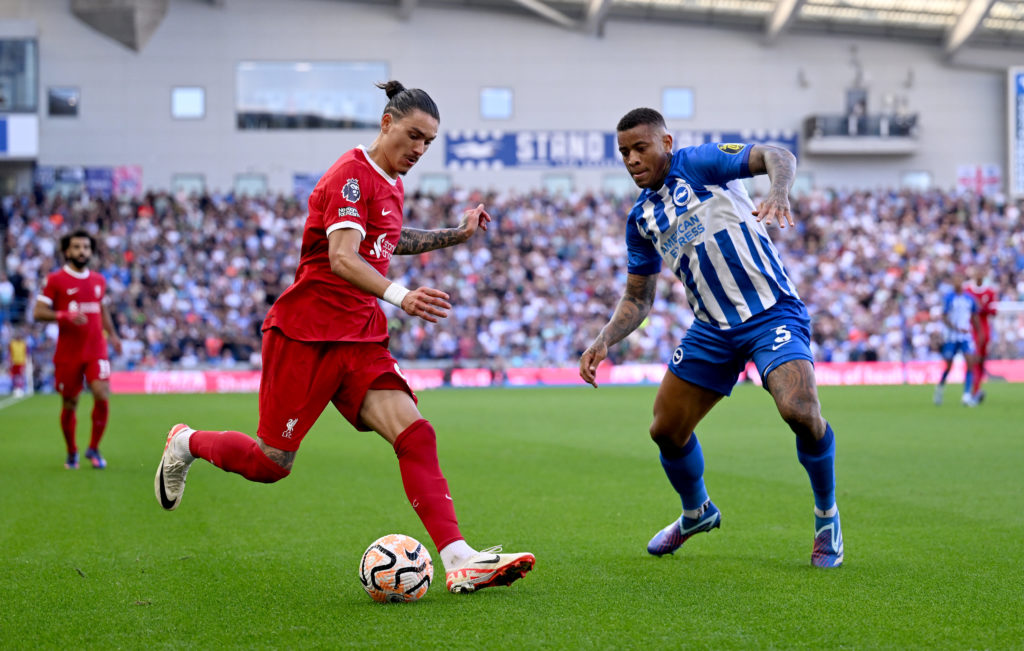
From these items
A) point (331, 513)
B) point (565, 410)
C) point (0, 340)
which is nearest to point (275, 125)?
point (0, 340)

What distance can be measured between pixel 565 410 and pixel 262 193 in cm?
2201

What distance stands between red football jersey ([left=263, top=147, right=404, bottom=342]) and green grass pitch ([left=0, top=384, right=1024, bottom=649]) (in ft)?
4.15

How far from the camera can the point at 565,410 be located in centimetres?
1995

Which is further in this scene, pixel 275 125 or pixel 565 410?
pixel 275 125

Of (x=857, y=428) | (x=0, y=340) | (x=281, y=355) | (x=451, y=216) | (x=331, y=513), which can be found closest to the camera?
(x=281, y=355)

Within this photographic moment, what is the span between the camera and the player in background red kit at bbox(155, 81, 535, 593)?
5.14 metres

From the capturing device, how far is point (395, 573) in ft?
16.3

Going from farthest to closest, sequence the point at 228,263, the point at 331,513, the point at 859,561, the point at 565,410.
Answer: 1. the point at 228,263
2. the point at 565,410
3. the point at 331,513
4. the point at 859,561

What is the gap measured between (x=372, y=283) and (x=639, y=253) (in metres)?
1.95

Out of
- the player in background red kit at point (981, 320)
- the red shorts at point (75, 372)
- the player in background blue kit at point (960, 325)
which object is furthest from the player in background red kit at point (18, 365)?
the player in background red kit at point (981, 320)

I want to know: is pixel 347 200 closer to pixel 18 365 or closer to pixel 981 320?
pixel 981 320

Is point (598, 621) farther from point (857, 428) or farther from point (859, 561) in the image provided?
point (857, 428)

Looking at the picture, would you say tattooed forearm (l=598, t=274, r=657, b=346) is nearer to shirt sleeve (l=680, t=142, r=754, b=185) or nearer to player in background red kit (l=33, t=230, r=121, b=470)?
shirt sleeve (l=680, t=142, r=754, b=185)

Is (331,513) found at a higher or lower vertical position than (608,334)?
lower
